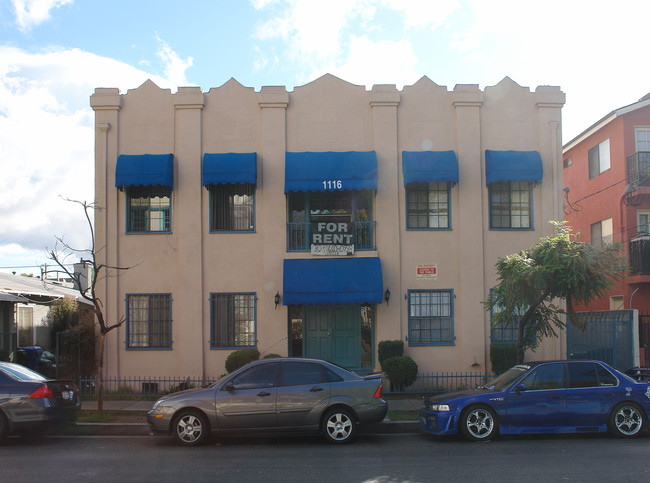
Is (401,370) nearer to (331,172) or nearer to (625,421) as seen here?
(331,172)

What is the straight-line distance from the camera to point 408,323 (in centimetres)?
1598

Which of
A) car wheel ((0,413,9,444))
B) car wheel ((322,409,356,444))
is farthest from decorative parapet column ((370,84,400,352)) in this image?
car wheel ((0,413,9,444))

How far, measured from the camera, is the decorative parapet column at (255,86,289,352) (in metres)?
15.9

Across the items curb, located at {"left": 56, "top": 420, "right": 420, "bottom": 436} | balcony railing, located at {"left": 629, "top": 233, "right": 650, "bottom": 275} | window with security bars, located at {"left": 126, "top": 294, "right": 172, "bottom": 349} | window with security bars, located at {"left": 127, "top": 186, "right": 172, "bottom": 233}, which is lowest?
curb, located at {"left": 56, "top": 420, "right": 420, "bottom": 436}

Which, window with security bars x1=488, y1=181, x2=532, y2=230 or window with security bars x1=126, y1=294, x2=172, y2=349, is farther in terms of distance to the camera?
window with security bars x1=488, y1=181, x2=532, y2=230

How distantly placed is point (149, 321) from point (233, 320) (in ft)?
7.31

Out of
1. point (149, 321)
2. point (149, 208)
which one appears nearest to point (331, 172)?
point (149, 208)

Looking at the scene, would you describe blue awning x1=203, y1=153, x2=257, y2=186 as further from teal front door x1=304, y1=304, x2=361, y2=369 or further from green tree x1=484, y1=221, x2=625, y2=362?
green tree x1=484, y1=221, x2=625, y2=362

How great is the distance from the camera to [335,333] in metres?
16.2

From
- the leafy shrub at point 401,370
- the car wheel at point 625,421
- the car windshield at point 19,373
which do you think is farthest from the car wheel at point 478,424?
the car windshield at point 19,373

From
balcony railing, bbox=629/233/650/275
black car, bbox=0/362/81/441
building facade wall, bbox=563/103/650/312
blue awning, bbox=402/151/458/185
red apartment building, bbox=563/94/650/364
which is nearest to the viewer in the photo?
black car, bbox=0/362/81/441

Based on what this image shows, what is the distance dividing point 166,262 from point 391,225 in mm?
6052

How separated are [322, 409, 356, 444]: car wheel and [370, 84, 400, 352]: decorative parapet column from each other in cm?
592

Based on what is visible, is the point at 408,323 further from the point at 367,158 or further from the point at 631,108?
the point at 631,108
